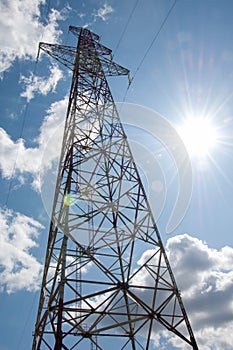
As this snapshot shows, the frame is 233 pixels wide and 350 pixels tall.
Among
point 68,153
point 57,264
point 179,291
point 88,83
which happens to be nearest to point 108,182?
point 68,153

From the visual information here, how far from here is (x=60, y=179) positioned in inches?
500

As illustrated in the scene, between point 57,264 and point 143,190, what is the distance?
4586mm

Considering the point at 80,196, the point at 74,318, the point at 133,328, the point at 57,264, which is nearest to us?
the point at 74,318

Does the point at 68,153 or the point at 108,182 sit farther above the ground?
the point at 68,153

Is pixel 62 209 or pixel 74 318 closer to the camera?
pixel 74 318

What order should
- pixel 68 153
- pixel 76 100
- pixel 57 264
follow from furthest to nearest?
1. pixel 76 100
2. pixel 68 153
3. pixel 57 264

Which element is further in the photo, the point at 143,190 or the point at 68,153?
the point at 68,153

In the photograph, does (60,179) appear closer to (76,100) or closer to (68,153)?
(68,153)

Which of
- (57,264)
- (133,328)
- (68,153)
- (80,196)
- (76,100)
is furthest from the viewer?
(76,100)

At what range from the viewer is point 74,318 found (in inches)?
359

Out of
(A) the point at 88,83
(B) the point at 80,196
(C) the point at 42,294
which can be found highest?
(A) the point at 88,83

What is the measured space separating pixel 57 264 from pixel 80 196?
3.02 meters

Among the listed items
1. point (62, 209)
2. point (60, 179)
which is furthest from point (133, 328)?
point (60, 179)

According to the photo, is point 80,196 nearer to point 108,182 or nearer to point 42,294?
point 108,182
